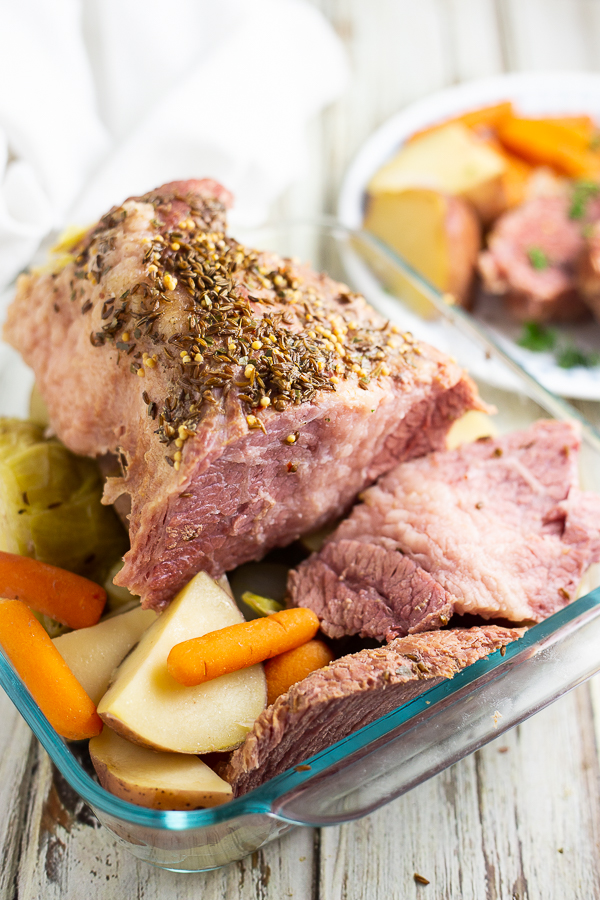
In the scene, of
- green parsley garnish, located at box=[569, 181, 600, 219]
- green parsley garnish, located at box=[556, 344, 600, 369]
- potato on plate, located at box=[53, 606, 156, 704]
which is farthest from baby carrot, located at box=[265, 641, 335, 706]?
green parsley garnish, located at box=[569, 181, 600, 219]

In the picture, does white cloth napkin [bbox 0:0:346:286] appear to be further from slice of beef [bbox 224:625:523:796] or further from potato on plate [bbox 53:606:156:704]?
slice of beef [bbox 224:625:523:796]

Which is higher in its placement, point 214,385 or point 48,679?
point 214,385

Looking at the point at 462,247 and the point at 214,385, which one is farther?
the point at 462,247

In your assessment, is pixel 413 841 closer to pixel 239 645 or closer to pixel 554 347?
pixel 239 645

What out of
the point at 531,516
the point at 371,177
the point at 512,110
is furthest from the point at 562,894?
the point at 512,110

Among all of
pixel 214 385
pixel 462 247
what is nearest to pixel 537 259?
pixel 462 247

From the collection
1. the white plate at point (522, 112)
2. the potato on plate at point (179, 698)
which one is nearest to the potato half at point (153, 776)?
the potato on plate at point (179, 698)
